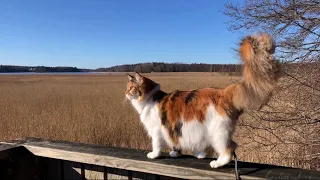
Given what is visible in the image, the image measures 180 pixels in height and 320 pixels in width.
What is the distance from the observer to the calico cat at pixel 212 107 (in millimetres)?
1693

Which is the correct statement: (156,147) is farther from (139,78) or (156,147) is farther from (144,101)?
(139,78)

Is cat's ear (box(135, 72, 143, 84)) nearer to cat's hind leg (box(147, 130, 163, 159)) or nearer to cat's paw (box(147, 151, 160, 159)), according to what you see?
cat's hind leg (box(147, 130, 163, 159))

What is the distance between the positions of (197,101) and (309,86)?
2.30 meters

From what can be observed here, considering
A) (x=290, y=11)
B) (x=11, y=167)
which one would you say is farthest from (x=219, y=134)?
(x=290, y=11)

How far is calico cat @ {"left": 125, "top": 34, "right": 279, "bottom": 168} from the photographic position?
5.56 ft

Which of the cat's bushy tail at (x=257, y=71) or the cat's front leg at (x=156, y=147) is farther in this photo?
the cat's front leg at (x=156, y=147)

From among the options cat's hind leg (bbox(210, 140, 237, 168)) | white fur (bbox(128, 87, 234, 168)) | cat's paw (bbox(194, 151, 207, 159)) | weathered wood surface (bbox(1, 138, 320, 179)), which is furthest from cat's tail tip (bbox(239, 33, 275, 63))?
cat's paw (bbox(194, 151, 207, 159))

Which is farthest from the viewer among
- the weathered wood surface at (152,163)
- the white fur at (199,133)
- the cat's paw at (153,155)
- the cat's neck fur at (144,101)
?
the cat's neck fur at (144,101)

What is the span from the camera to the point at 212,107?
1852 mm

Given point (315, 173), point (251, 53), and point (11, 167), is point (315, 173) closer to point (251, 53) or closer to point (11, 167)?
point (251, 53)

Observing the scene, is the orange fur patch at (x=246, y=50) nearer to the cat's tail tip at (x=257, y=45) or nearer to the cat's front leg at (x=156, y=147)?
the cat's tail tip at (x=257, y=45)

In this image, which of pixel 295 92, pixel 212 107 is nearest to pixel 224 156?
pixel 212 107

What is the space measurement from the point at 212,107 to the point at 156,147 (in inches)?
22.1

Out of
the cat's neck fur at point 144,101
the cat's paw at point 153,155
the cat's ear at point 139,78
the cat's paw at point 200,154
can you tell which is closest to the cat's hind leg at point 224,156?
the cat's paw at point 200,154
